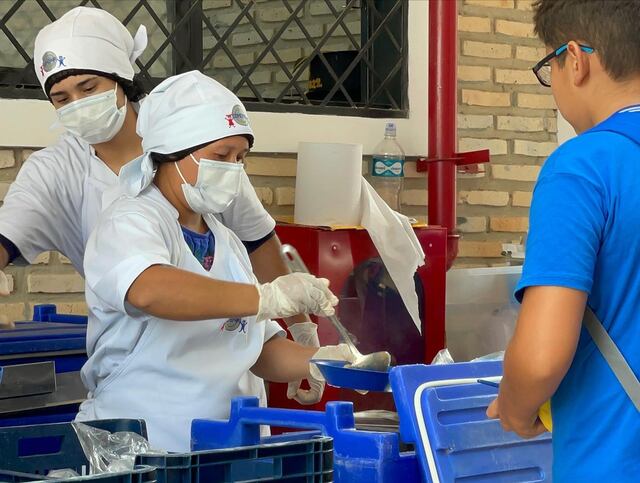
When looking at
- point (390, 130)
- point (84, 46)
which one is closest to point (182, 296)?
point (84, 46)

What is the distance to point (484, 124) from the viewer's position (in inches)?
170

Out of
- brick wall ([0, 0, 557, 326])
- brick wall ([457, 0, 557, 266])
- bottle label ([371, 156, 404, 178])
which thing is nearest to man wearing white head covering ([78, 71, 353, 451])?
bottle label ([371, 156, 404, 178])

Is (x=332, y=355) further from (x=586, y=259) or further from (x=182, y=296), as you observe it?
(x=586, y=259)

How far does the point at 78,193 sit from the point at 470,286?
5.48 ft

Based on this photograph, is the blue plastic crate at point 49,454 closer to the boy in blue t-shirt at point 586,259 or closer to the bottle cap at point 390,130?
the boy in blue t-shirt at point 586,259

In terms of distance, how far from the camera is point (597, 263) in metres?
1.40

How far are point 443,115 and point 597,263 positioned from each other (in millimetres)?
Result: 2571

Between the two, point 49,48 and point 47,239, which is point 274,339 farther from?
point 49,48

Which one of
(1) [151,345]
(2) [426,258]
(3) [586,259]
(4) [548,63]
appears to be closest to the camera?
(3) [586,259]

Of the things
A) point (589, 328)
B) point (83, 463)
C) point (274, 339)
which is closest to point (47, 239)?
point (274, 339)

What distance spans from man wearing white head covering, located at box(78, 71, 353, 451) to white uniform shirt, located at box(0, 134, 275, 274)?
0.34 metres

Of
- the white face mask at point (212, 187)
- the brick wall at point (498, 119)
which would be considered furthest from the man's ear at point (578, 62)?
the brick wall at point (498, 119)

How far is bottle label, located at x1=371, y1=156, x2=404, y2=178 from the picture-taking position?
381 centimetres

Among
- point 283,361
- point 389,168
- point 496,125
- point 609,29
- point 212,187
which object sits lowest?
point 283,361
